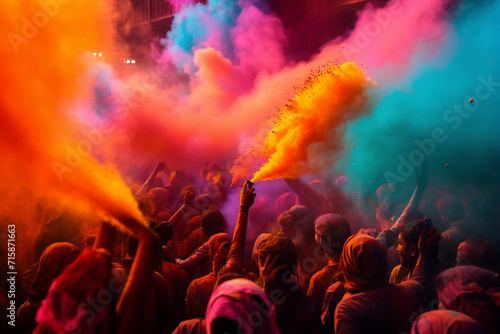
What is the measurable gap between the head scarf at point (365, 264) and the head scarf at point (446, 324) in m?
0.55

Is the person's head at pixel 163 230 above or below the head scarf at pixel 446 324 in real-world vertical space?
above

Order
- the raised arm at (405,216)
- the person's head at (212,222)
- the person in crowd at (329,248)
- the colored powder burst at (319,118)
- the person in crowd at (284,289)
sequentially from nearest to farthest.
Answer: the person in crowd at (284,289) < the person in crowd at (329,248) < the raised arm at (405,216) < the person's head at (212,222) < the colored powder burst at (319,118)

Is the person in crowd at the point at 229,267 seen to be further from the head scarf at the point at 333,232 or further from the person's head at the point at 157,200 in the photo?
the person's head at the point at 157,200

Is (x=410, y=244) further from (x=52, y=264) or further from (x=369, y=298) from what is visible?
(x=52, y=264)

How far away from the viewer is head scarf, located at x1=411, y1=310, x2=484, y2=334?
1.79m

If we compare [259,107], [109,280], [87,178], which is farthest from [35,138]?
[259,107]

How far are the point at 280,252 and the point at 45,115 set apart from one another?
2.61 metres

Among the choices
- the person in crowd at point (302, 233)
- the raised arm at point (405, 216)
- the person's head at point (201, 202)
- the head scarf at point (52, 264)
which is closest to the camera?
the head scarf at point (52, 264)

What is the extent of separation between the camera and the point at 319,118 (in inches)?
221

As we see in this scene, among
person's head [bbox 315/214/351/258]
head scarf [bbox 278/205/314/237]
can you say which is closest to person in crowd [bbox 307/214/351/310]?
person's head [bbox 315/214/351/258]

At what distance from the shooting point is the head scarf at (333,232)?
3.23 m

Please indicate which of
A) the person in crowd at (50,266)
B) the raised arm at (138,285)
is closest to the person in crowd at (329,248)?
the raised arm at (138,285)

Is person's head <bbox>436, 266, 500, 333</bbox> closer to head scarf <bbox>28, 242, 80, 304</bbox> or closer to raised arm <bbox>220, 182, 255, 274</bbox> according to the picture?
raised arm <bbox>220, 182, 255, 274</bbox>

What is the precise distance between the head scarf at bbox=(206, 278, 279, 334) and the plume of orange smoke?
99 centimetres
